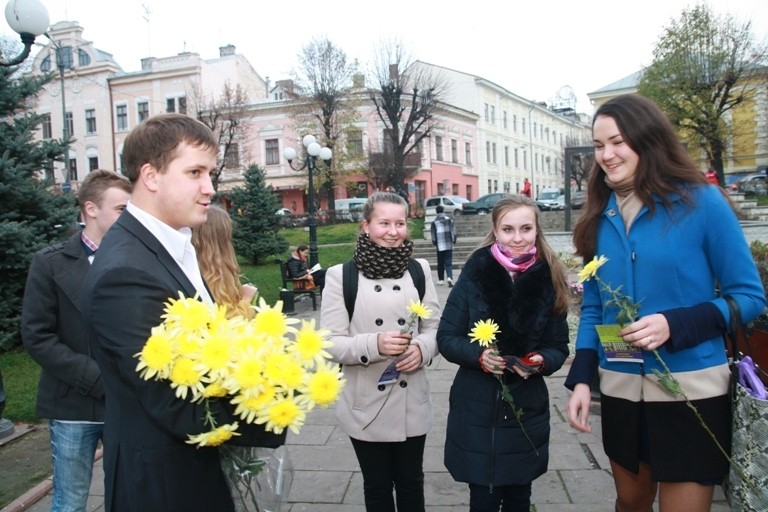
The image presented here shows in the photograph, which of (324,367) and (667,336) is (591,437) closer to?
(667,336)

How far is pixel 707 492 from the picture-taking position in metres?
2.07

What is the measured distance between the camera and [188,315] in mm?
1420

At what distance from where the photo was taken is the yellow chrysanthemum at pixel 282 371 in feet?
4.59

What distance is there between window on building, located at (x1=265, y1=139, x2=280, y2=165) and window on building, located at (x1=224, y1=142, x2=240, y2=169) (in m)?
3.28

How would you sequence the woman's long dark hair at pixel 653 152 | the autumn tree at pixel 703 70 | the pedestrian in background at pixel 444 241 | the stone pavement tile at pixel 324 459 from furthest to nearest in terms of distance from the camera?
the autumn tree at pixel 703 70 < the pedestrian in background at pixel 444 241 < the stone pavement tile at pixel 324 459 < the woman's long dark hair at pixel 653 152

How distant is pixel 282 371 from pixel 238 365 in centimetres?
11

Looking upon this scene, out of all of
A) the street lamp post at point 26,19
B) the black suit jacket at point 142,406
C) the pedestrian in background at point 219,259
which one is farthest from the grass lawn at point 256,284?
the street lamp post at point 26,19

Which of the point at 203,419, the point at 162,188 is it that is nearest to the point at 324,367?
the point at 203,419

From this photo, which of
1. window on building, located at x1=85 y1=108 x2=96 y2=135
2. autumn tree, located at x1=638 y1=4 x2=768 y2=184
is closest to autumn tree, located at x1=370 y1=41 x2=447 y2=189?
autumn tree, located at x1=638 y1=4 x2=768 y2=184

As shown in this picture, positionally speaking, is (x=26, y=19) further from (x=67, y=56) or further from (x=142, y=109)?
(x=67, y=56)

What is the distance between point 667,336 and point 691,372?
206mm

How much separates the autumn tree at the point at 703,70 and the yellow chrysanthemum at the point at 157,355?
31.7 meters

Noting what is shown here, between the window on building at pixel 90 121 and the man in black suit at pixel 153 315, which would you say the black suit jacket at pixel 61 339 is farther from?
the window on building at pixel 90 121

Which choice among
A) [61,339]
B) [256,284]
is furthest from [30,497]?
[256,284]
